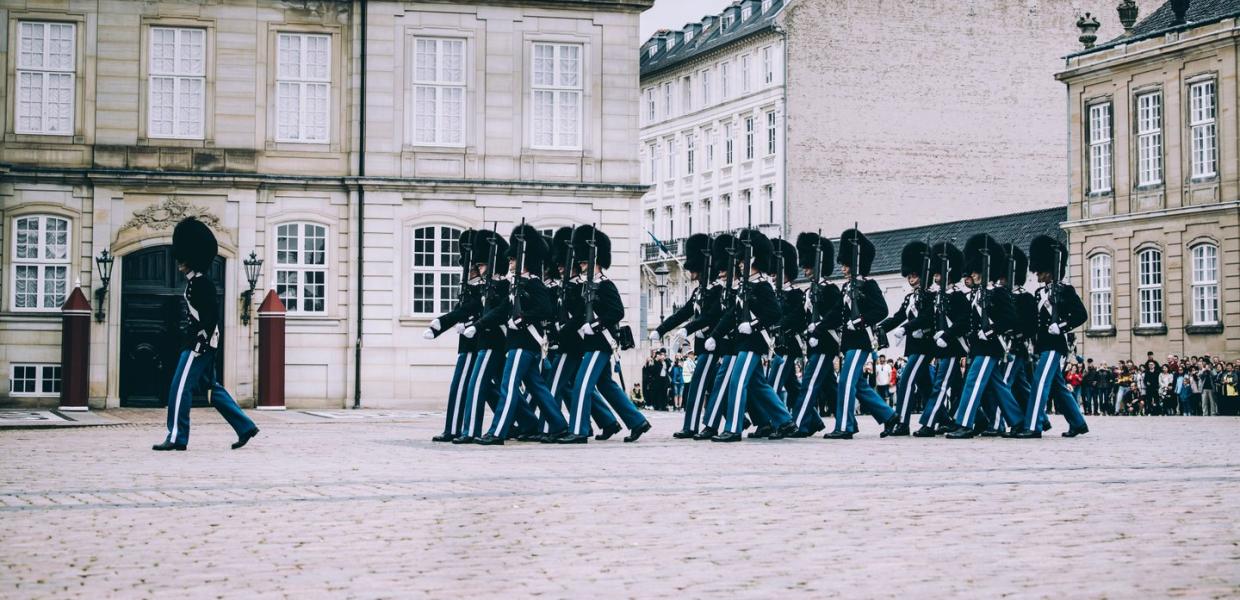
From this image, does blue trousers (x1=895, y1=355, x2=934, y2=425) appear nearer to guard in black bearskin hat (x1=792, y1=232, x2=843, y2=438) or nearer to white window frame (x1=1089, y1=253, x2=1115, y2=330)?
guard in black bearskin hat (x1=792, y1=232, x2=843, y2=438)

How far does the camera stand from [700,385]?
2086 centimetres

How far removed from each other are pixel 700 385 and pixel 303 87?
673 inches

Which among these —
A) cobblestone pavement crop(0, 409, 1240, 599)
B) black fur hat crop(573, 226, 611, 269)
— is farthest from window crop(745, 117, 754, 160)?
cobblestone pavement crop(0, 409, 1240, 599)

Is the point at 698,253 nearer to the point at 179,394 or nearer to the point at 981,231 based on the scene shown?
the point at 179,394

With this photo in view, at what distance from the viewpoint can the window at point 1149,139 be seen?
4681cm

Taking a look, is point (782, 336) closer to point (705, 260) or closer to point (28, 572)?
point (705, 260)

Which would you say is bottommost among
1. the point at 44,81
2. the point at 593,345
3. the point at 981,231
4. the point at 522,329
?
the point at 593,345

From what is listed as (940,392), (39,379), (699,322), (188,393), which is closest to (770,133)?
(39,379)

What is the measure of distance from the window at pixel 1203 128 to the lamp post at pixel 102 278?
84.2 ft

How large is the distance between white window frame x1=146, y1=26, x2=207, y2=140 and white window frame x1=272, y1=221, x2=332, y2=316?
7.94 ft

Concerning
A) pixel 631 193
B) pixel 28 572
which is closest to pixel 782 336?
pixel 28 572

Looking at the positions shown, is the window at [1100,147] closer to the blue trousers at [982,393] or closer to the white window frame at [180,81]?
the white window frame at [180,81]

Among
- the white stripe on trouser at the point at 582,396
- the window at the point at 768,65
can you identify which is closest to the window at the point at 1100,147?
the window at the point at 768,65

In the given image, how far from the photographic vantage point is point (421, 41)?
3634 centimetres
